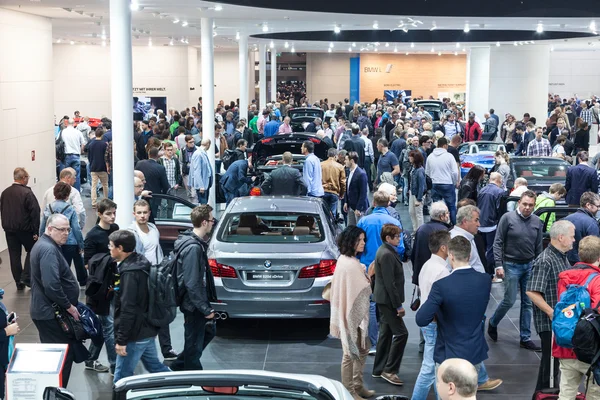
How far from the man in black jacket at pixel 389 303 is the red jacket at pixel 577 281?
167cm

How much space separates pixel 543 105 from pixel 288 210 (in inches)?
1135

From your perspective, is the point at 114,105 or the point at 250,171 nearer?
the point at 114,105

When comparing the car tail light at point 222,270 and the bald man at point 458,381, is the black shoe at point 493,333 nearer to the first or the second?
the car tail light at point 222,270

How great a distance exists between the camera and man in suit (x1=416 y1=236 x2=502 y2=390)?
6.98 metres

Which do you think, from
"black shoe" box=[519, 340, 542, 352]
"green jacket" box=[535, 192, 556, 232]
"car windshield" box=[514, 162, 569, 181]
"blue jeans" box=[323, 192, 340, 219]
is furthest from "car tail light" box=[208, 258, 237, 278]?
"car windshield" box=[514, 162, 569, 181]

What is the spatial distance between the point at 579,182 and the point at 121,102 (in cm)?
772

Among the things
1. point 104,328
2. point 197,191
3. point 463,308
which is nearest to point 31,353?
point 104,328

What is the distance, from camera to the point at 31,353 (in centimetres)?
594

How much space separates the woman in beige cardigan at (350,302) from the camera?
26.0ft

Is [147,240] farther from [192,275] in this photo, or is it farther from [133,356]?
[133,356]

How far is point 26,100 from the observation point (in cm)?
1702

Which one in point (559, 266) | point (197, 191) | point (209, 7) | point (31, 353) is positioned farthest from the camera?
point (209, 7)

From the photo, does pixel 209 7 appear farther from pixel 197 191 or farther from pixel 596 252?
pixel 596 252

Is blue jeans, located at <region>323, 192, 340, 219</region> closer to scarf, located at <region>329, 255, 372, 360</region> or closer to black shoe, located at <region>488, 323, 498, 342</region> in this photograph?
black shoe, located at <region>488, 323, 498, 342</region>
